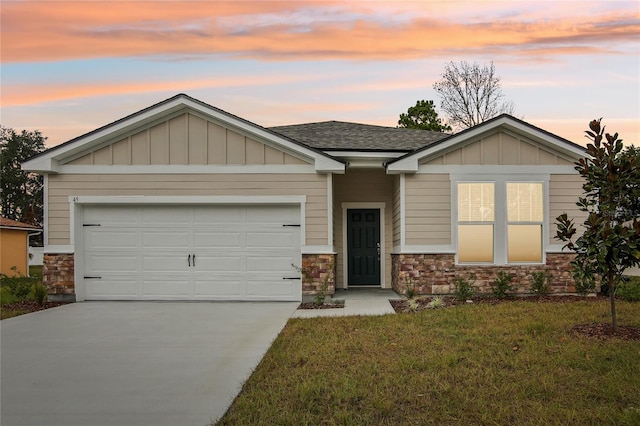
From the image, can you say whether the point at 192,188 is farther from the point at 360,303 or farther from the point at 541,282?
the point at 541,282

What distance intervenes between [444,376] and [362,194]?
8324 millimetres

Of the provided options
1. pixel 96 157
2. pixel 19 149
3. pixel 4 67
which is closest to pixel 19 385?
pixel 96 157

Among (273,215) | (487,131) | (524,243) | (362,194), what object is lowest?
(524,243)

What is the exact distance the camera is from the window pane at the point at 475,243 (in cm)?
1116

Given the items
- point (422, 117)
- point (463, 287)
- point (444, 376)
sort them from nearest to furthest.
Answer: point (444, 376), point (463, 287), point (422, 117)

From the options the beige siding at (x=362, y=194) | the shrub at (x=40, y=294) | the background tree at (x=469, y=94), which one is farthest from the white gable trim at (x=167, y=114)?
the background tree at (x=469, y=94)

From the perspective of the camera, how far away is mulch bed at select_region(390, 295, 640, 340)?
679 centimetres

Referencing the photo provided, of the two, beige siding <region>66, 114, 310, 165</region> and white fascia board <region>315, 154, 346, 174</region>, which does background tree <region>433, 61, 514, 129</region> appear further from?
beige siding <region>66, 114, 310, 165</region>

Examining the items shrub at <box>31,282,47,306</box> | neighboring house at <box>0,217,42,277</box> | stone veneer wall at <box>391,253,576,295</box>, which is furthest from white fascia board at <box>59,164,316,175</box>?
neighboring house at <box>0,217,42,277</box>

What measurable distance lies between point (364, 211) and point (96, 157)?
6.69 metres

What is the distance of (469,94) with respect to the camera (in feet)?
107

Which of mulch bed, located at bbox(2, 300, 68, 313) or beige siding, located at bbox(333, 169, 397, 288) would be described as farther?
beige siding, located at bbox(333, 169, 397, 288)

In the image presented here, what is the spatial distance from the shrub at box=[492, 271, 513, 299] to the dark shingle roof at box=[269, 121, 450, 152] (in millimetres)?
3742

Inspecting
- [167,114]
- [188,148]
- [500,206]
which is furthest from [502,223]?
[167,114]
